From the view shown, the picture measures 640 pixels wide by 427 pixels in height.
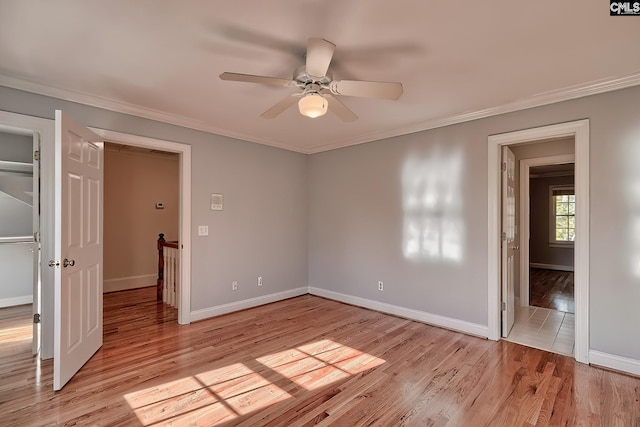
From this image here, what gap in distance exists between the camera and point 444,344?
3.19 metres

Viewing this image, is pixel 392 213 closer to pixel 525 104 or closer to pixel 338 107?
pixel 525 104

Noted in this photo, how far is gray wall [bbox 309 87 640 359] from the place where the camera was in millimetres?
2604

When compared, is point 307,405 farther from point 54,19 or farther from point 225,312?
point 54,19

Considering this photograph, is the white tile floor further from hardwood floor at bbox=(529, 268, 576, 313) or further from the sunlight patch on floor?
the sunlight patch on floor

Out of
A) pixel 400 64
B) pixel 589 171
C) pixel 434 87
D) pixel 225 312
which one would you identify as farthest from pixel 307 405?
pixel 589 171

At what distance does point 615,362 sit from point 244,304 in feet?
13.2

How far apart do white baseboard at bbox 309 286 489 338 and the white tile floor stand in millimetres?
336

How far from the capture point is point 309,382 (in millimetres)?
2459

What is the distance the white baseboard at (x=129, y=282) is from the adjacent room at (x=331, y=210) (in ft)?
1.15

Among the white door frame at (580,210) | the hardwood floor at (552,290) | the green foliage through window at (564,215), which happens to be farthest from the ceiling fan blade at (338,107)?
the green foliage through window at (564,215)

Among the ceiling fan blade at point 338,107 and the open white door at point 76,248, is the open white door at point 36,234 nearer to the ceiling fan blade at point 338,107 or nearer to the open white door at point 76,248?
the open white door at point 76,248

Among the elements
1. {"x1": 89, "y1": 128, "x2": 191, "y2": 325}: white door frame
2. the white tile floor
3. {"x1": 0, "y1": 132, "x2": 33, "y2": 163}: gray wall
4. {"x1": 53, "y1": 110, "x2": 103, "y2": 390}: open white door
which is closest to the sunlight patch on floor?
{"x1": 53, "y1": 110, "x2": 103, "y2": 390}: open white door

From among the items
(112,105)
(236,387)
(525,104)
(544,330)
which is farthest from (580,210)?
(112,105)

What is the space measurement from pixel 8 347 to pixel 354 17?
436 cm
